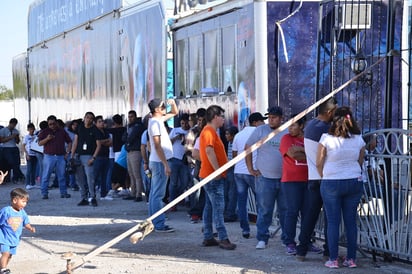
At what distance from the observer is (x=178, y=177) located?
13352 mm

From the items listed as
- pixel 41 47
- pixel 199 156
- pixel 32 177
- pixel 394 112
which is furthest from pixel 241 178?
pixel 41 47

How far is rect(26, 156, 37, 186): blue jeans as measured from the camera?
1994 cm

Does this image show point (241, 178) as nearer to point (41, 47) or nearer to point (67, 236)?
point (67, 236)

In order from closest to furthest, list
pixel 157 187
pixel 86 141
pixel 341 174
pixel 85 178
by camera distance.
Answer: pixel 341 174 < pixel 157 187 < pixel 86 141 < pixel 85 178

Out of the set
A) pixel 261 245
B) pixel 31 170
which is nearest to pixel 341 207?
pixel 261 245

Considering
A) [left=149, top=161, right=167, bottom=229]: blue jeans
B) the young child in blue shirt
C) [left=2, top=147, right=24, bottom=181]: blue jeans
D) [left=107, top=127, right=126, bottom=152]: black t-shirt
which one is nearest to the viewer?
the young child in blue shirt

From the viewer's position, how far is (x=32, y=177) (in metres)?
20.2

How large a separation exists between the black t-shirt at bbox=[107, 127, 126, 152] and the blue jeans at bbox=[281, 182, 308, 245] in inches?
287

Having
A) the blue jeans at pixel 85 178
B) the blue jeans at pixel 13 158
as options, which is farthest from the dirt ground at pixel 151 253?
the blue jeans at pixel 13 158

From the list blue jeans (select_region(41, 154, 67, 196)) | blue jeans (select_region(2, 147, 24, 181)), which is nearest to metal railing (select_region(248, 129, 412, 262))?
blue jeans (select_region(41, 154, 67, 196))

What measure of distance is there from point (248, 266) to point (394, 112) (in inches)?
137

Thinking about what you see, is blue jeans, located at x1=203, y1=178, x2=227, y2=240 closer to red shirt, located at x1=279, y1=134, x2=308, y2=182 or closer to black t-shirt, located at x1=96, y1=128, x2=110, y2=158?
red shirt, located at x1=279, y1=134, x2=308, y2=182

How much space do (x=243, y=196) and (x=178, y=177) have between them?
267cm

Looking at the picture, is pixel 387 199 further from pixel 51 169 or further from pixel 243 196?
pixel 51 169
